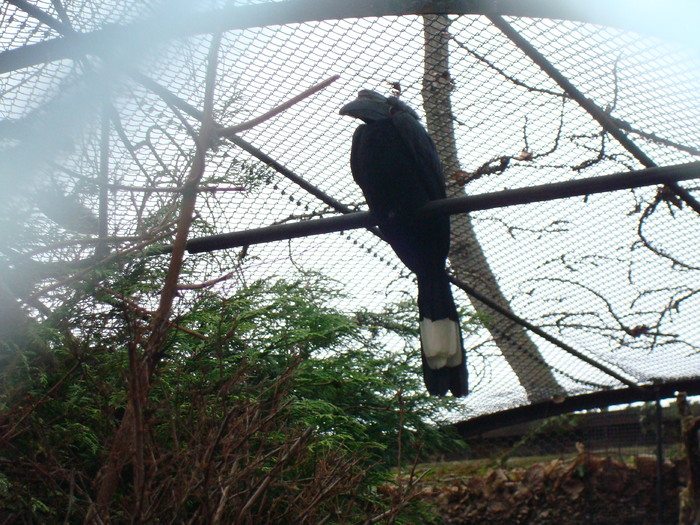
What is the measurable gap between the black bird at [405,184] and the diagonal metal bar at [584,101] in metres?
0.41

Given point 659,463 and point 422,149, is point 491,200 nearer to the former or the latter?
point 422,149

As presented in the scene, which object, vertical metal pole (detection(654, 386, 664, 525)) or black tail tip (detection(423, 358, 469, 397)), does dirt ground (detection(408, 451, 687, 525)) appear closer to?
vertical metal pole (detection(654, 386, 664, 525))

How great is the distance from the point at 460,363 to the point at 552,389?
1485 millimetres

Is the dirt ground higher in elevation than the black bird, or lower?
lower

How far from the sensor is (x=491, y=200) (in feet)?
5.30

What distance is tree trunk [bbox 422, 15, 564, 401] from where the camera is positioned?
2014mm

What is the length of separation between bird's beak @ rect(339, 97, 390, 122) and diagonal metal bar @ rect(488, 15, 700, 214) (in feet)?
1.37

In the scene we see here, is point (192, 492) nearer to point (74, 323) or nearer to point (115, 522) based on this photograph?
point (115, 522)

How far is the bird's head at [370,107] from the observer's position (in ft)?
6.59

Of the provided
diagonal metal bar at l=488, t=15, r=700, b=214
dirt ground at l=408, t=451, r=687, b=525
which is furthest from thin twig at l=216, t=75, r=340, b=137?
dirt ground at l=408, t=451, r=687, b=525

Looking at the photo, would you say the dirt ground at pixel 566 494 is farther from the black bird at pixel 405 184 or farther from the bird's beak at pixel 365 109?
the bird's beak at pixel 365 109

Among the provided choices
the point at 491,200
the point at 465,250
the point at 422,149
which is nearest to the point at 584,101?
the point at 422,149

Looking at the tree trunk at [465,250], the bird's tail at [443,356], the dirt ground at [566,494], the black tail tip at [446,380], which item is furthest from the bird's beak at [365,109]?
the dirt ground at [566,494]

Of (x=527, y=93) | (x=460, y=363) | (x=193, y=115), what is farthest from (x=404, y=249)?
(x=193, y=115)
